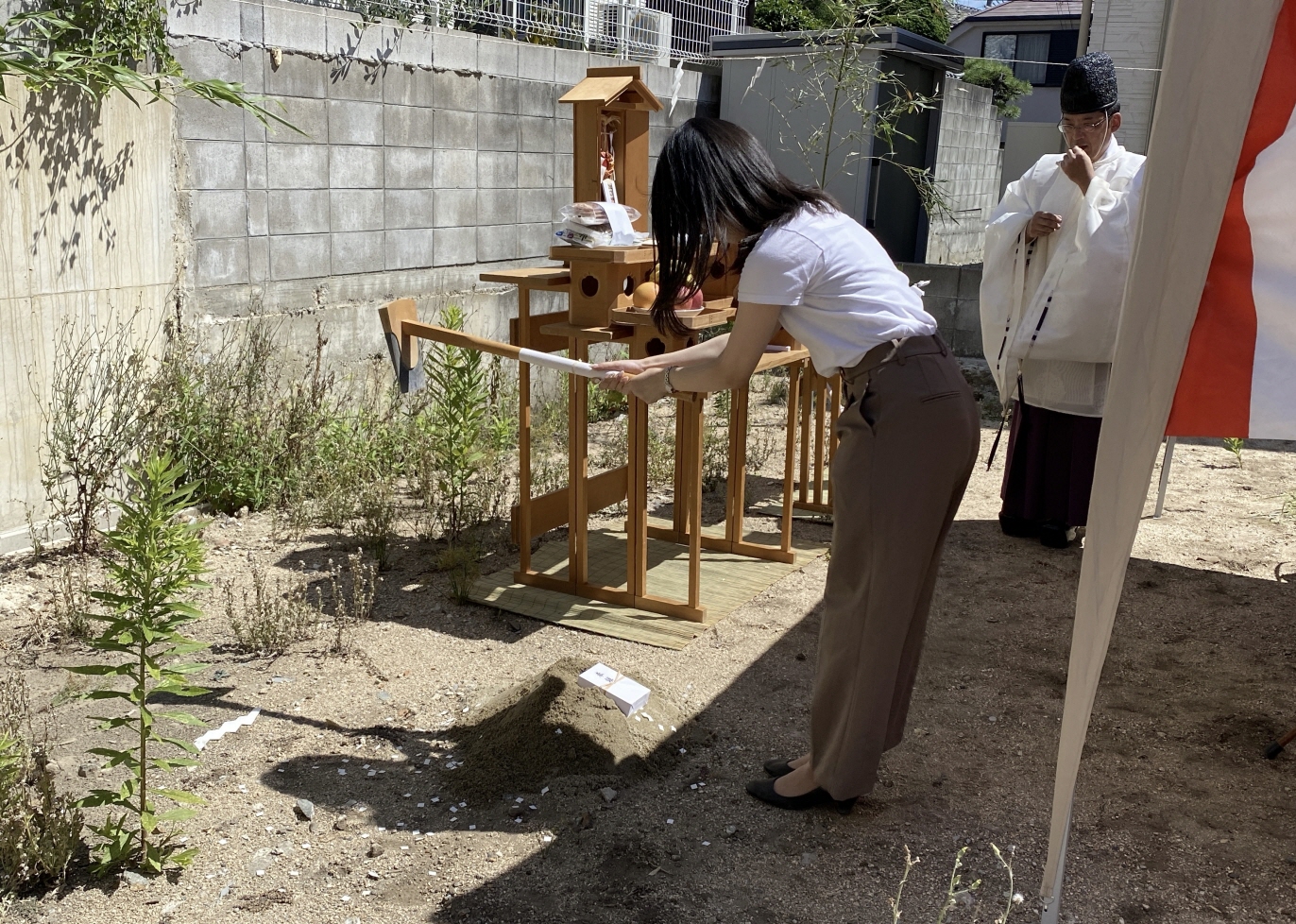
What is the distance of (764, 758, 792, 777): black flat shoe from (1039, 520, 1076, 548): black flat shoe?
2.69 m

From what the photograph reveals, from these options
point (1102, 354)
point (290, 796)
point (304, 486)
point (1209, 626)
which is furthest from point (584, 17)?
point (290, 796)

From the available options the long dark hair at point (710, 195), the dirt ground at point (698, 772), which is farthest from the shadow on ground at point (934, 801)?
the long dark hair at point (710, 195)

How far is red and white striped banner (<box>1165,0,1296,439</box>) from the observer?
1939 mm

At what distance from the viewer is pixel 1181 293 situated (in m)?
1.95

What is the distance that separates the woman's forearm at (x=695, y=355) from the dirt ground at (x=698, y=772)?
1044mm

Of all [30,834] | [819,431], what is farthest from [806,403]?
[30,834]

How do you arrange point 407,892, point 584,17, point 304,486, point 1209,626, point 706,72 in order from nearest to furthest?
point 407,892
point 1209,626
point 304,486
point 584,17
point 706,72

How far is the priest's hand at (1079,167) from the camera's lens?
4727 millimetres

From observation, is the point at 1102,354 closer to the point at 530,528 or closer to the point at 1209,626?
the point at 1209,626

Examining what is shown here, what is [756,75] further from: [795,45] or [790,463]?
[790,463]

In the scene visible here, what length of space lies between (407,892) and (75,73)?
3.72m

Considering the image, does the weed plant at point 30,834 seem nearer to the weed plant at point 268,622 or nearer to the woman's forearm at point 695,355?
the weed plant at point 268,622

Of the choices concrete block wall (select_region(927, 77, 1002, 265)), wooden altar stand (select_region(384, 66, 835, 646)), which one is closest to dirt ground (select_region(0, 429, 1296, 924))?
wooden altar stand (select_region(384, 66, 835, 646))

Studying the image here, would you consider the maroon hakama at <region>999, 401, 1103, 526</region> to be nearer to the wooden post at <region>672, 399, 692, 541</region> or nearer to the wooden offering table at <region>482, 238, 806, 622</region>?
the wooden offering table at <region>482, 238, 806, 622</region>
